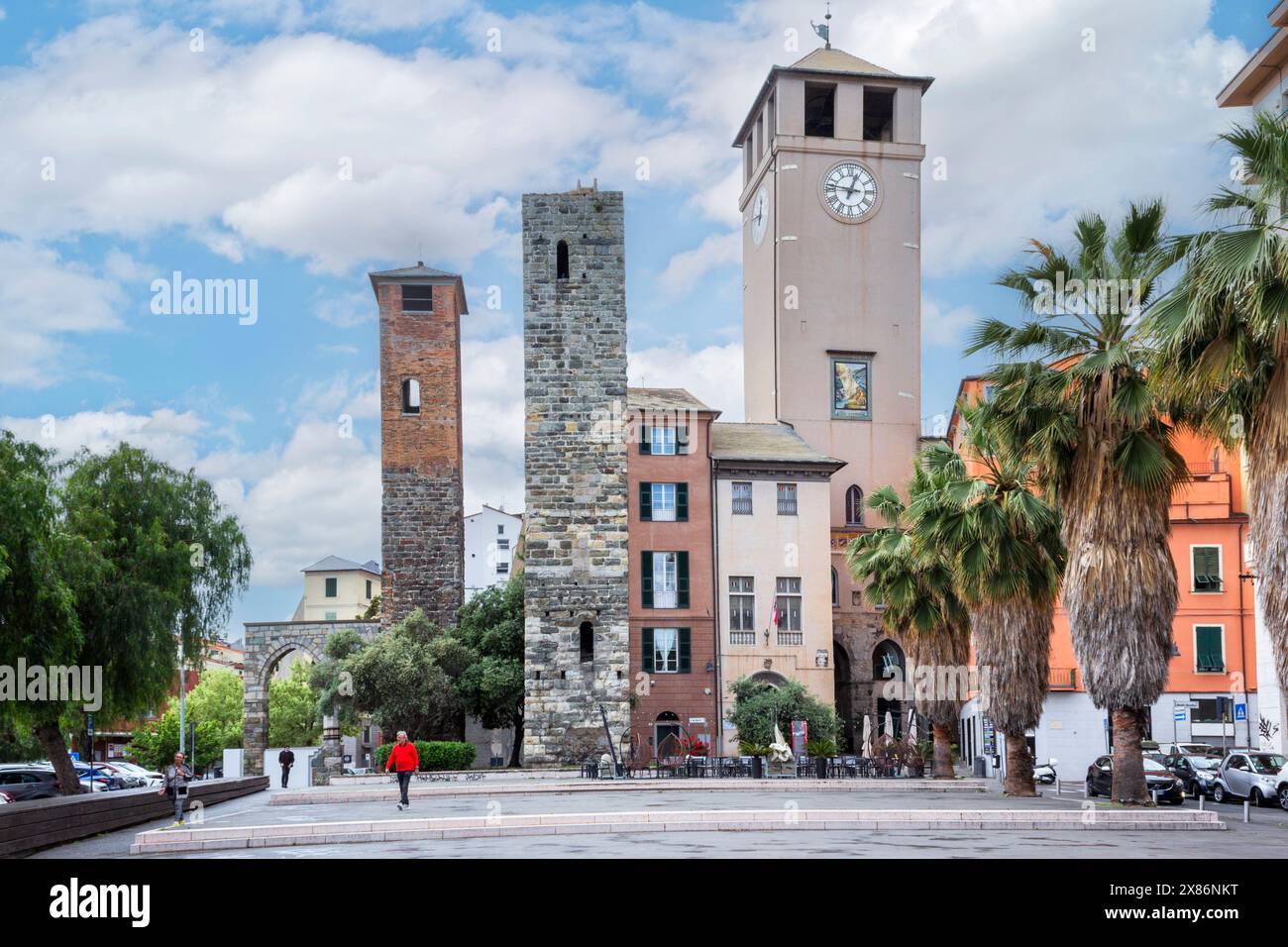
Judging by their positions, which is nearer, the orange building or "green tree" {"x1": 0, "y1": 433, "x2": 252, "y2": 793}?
"green tree" {"x1": 0, "y1": 433, "x2": 252, "y2": 793}

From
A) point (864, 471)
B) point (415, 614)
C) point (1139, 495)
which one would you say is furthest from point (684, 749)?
point (1139, 495)

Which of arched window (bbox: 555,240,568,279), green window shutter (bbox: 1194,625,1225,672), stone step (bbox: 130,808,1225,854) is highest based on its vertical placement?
arched window (bbox: 555,240,568,279)

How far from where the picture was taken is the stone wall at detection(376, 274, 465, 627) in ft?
186

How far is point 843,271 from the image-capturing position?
66250 millimetres

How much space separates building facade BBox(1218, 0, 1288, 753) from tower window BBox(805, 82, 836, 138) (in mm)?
30379

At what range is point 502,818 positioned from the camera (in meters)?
21.8

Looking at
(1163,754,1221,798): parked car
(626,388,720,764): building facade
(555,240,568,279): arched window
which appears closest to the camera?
(1163,754,1221,798): parked car

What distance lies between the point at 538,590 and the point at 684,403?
43.1 ft

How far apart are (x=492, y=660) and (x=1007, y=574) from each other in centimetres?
2389

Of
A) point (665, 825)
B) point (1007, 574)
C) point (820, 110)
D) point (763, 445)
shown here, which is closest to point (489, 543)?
point (820, 110)

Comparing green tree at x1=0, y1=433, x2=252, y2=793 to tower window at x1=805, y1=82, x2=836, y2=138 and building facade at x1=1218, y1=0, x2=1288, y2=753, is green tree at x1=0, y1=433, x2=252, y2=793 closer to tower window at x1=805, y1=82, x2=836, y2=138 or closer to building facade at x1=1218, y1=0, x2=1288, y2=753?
building facade at x1=1218, y1=0, x2=1288, y2=753

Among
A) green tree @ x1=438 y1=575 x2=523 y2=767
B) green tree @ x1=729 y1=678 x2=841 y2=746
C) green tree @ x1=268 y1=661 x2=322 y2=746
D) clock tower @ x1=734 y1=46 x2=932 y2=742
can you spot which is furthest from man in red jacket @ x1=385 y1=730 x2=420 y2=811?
green tree @ x1=268 y1=661 x2=322 y2=746

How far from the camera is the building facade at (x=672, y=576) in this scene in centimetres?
5362
